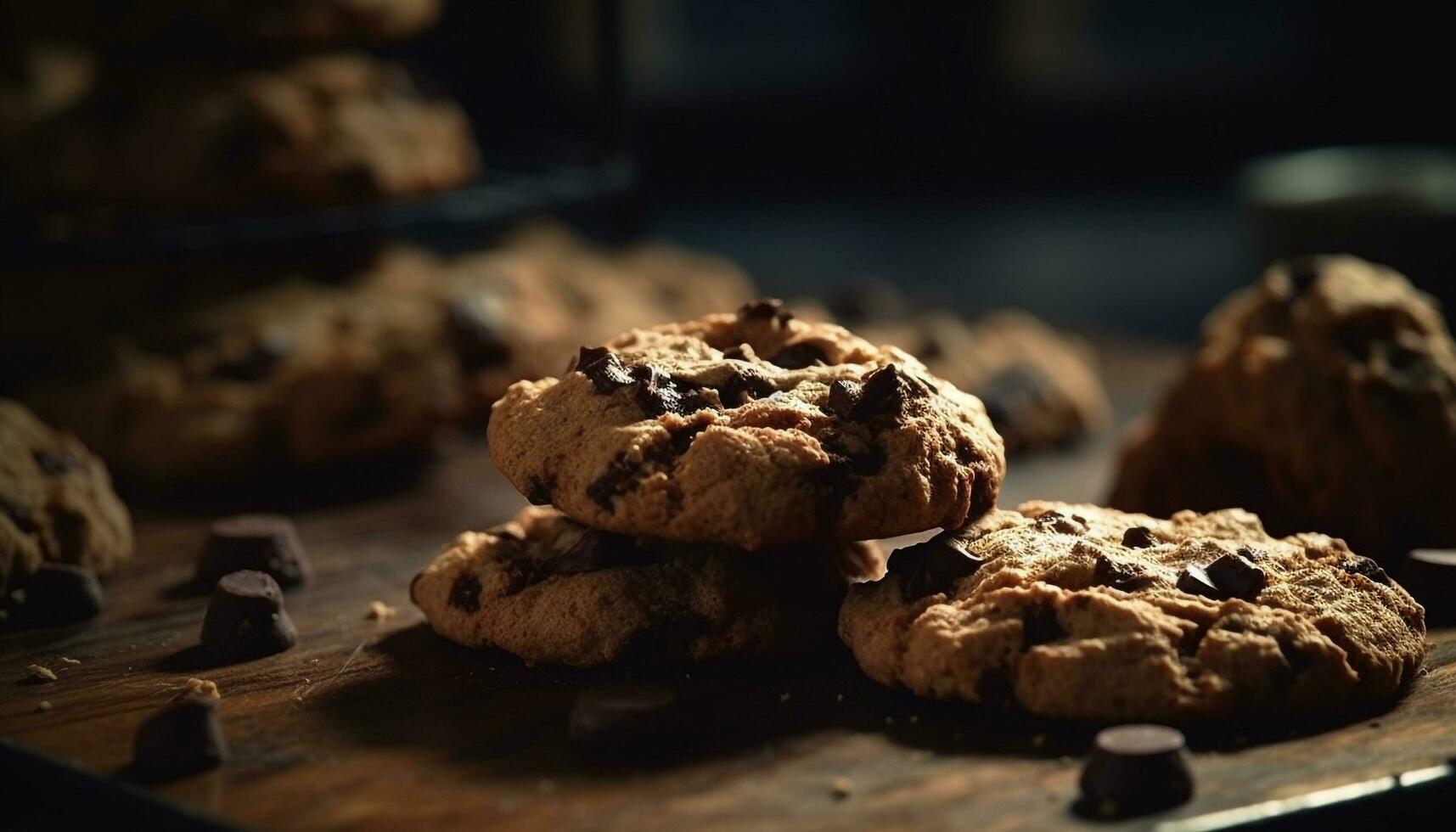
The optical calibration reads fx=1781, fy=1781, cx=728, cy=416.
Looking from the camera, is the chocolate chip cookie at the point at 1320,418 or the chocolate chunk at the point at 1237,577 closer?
the chocolate chunk at the point at 1237,577

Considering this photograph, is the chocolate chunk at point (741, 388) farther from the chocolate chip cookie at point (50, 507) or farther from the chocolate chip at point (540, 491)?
the chocolate chip cookie at point (50, 507)

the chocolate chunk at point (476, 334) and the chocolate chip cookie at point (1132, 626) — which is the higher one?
the chocolate chunk at point (476, 334)

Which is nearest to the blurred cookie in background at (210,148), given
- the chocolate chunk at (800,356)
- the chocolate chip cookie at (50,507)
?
the chocolate chip cookie at (50,507)

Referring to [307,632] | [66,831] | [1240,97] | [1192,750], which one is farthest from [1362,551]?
[1240,97]

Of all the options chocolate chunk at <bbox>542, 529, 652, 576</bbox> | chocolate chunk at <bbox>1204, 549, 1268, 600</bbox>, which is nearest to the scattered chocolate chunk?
chocolate chunk at <bbox>1204, 549, 1268, 600</bbox>

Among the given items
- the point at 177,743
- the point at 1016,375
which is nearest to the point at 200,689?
the point at 177,743

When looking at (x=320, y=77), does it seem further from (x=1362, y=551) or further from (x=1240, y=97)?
(x=1240, y=97)

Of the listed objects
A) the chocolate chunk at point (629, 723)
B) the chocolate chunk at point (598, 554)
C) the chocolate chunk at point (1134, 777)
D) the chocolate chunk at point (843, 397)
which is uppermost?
the chocolate chunk at point (843, 397)
